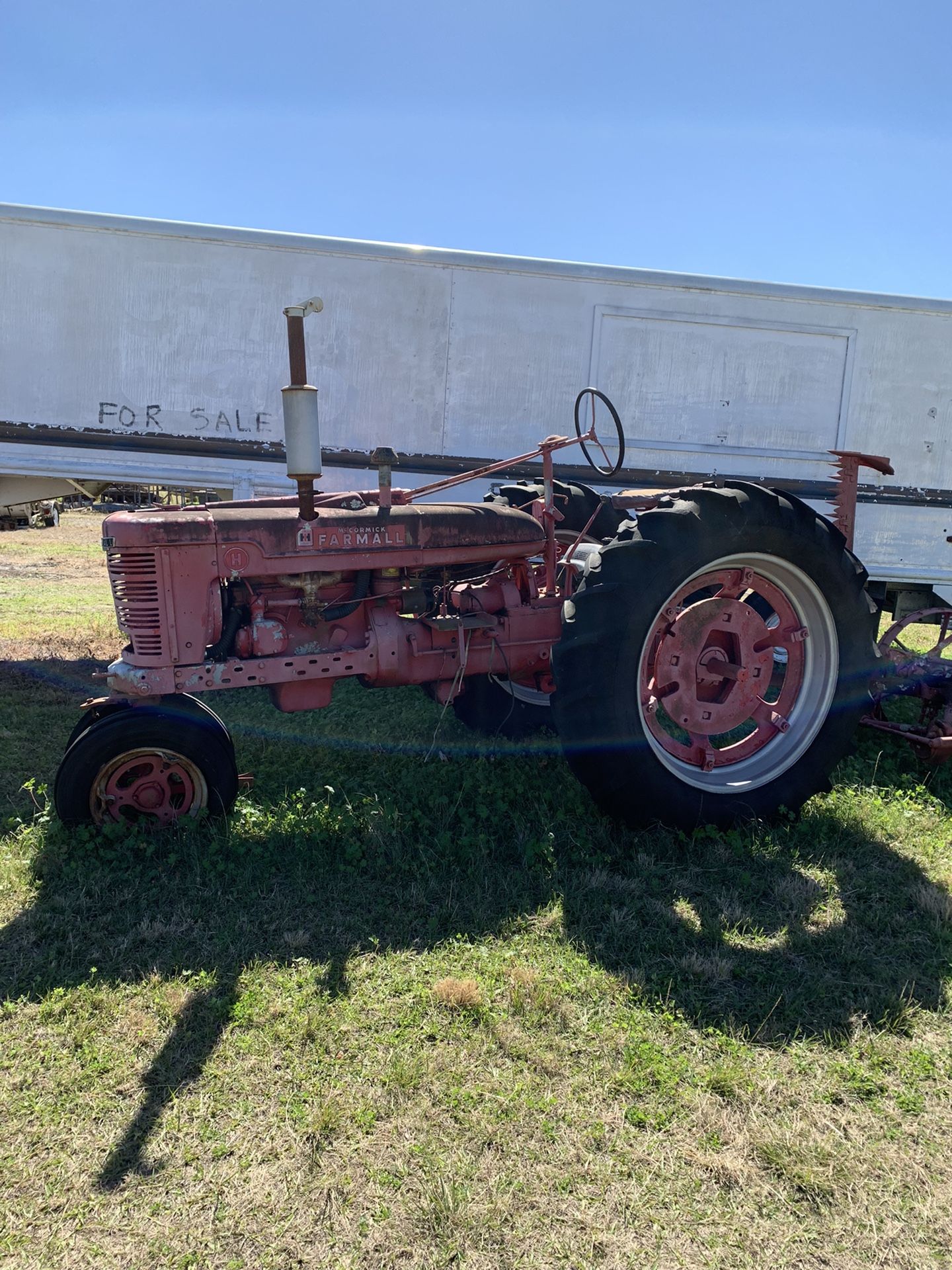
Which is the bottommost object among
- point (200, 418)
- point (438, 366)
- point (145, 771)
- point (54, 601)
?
point (54, 601)

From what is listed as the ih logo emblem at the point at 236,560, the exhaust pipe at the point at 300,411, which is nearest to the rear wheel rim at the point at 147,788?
the ih logo emblem at the point at 236,560

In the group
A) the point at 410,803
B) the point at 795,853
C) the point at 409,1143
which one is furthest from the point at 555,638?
the point at 409,1143

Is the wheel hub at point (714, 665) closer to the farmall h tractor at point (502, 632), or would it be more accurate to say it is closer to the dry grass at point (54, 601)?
the farmall h tractor at point (502, 632)

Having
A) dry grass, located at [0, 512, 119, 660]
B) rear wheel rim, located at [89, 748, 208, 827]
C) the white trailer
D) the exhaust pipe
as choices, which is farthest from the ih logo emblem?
dry grass, located at [0, 512, 119, 660]

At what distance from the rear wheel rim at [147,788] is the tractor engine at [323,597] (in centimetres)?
25

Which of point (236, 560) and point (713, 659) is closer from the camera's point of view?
point (236, 560)

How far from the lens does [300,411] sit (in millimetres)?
2715

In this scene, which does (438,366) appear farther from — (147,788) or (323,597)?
(147,788)

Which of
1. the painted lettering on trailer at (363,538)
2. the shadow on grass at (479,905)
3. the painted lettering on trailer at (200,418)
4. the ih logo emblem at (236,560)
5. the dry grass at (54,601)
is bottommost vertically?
the dry grass at (54,601)

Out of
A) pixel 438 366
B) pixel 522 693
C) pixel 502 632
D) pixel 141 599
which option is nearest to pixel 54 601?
pixel 438 366

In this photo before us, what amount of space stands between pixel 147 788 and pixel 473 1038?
5.36 ft

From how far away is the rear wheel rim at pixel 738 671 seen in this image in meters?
3.38

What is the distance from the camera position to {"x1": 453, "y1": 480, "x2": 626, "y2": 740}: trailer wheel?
456 cm

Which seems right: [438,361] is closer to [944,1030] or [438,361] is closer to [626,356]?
[626,356]
